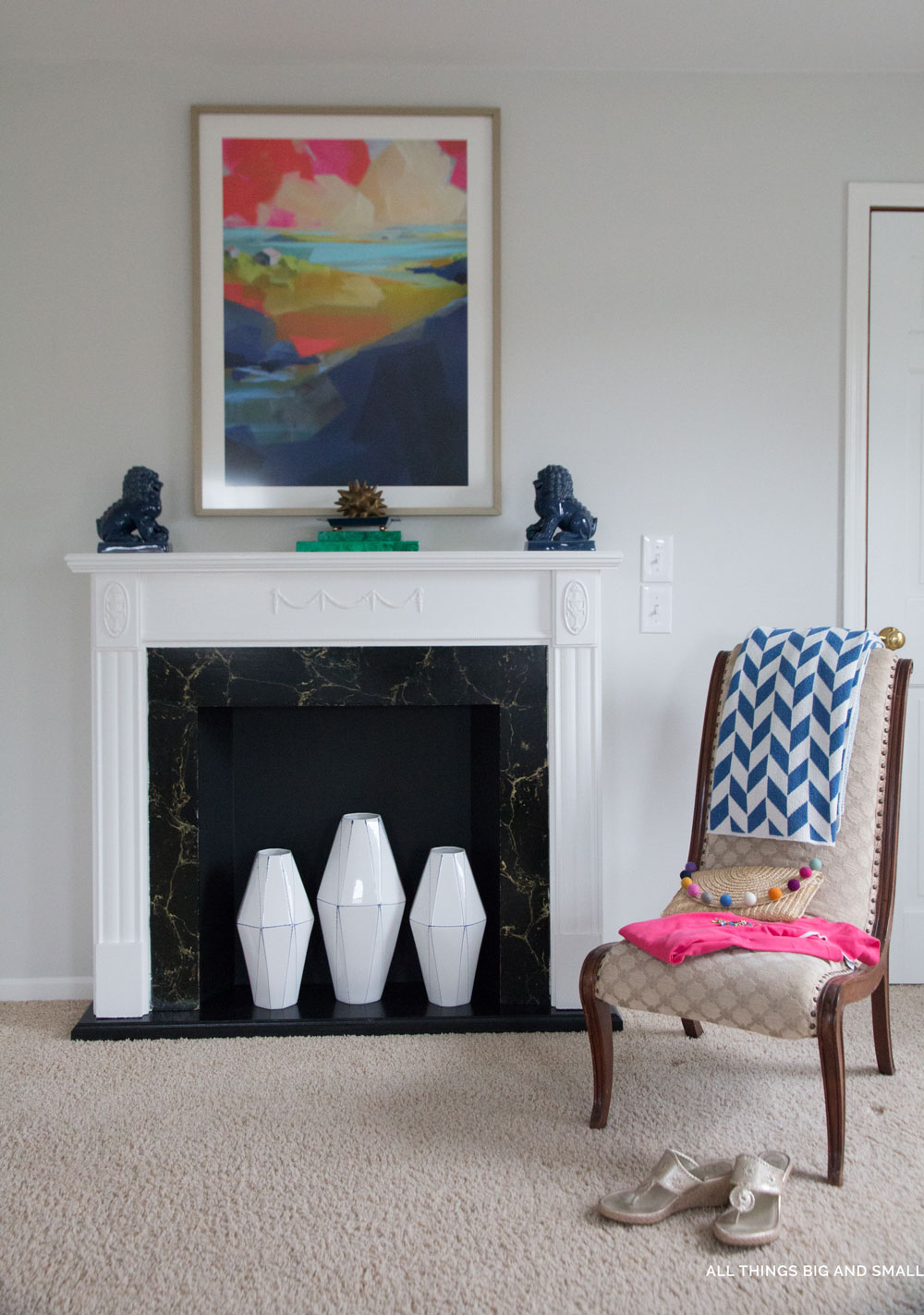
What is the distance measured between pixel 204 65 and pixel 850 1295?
3.10 meters

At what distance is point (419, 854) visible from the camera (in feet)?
8.71

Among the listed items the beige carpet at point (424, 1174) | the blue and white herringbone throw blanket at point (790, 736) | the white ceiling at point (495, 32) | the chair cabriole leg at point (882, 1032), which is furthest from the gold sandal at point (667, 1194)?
the white ceiling at point (495, 32)

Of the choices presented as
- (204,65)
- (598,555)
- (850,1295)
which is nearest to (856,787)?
(598,555)

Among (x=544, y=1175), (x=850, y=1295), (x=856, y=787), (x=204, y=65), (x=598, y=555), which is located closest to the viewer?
(x=850, y=1295)

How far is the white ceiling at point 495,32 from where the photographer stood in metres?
2.29

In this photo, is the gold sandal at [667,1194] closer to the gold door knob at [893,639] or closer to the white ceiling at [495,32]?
the gold door knob at [893,639]

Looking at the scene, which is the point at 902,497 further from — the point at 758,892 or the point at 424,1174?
the point at 424,1174

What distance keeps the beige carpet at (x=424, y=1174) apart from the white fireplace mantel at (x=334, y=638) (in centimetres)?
32

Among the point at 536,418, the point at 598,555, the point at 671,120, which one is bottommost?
the point at 598,555

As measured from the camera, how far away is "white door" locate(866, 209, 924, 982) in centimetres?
262

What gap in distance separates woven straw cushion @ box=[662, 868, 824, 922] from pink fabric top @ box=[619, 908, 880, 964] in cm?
3

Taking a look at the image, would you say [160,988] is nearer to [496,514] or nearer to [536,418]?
[496,514]

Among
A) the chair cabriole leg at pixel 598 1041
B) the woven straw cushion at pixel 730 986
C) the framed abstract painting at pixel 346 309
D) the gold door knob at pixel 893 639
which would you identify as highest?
the framed abstract painting at pixel 346 309

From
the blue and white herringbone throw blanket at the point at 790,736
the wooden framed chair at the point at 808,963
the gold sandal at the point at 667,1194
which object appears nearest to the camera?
the gold sandal at the point at 667,1194
